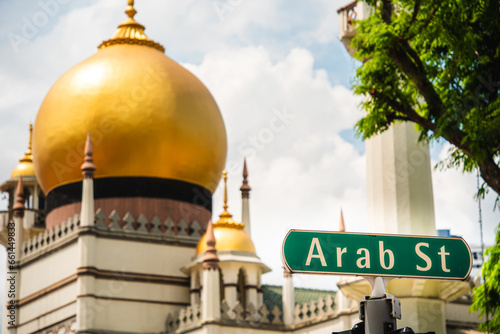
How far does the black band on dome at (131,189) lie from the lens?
2719 centimetres

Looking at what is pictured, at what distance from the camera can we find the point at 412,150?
15.9 metres

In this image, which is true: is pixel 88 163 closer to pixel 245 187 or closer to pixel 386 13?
pixel 245 187

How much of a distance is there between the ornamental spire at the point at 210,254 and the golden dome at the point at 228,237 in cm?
121

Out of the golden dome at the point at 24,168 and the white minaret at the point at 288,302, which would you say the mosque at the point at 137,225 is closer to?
the white minaret at the point at 288,302

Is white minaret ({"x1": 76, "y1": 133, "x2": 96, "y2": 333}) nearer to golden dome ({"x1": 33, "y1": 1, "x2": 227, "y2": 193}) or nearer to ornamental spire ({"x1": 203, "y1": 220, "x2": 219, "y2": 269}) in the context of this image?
golden dome ({"x1": 33, "y1": 1, "x2": 227, "y2": 193})

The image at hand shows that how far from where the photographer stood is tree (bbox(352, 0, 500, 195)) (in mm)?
9922

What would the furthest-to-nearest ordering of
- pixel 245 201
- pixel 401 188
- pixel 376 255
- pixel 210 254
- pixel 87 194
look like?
pixel 245 201 → pixel 87 194 → pixel 210 254 → pixel 401 188 → pixel 376 255

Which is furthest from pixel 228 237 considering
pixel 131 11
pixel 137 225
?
pixel 131 11

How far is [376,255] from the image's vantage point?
5.92m

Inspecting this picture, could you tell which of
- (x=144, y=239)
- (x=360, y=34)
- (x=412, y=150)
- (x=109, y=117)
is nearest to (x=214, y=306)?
(x=144, y=239)

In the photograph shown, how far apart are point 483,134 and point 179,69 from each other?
19982 mm

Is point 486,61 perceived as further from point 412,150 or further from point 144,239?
point 144,239

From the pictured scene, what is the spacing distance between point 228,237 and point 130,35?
7.92 m

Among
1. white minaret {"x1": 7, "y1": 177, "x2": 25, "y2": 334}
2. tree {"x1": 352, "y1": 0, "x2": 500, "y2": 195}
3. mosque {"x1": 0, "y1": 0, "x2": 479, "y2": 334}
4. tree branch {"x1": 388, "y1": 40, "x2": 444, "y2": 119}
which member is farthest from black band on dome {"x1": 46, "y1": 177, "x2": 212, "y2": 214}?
tree branch {"x1": 388, "y1": 40, "x2": 444, "y2": 119}
